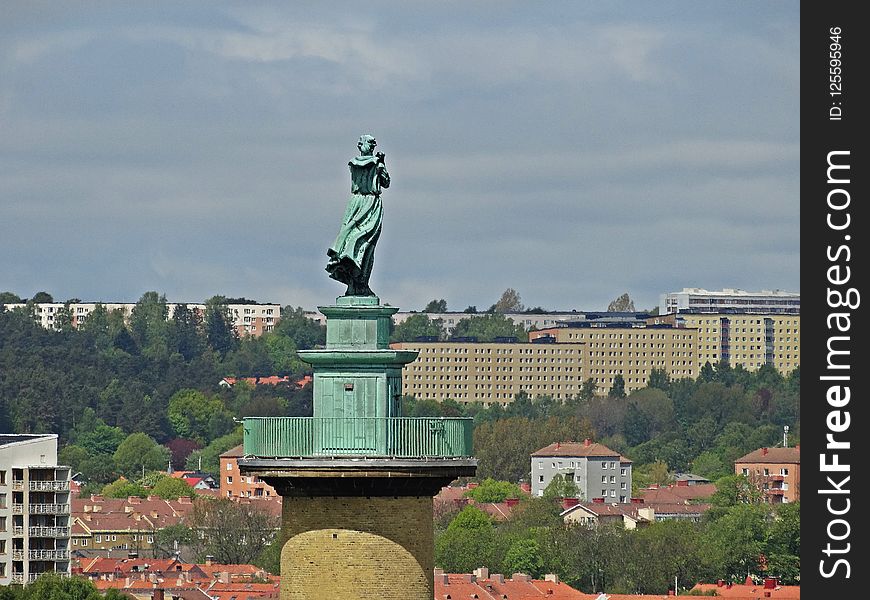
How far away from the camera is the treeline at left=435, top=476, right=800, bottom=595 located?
5694 inches

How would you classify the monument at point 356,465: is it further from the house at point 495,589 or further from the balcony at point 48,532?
the balcony at point 48,532

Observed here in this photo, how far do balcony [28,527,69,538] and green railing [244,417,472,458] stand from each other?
87816 mm

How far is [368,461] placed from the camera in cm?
2548

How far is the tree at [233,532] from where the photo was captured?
16112 centimetres

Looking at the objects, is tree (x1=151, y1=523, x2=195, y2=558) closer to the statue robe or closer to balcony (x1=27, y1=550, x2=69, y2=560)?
balcony (x1=27, y1=550, x2=69, y2=560)

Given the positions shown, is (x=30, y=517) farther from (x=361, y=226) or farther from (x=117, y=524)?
(x=361, y=226)

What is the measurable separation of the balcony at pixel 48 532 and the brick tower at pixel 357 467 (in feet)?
288

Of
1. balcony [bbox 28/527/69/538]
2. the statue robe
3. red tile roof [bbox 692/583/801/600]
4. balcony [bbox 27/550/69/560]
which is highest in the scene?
the statue robe

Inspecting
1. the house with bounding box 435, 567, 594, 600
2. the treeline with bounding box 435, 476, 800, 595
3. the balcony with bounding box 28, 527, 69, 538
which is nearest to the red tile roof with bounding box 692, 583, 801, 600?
the house with bounding box 435, 567, 594, 600

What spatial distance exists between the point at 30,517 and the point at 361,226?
87759mm

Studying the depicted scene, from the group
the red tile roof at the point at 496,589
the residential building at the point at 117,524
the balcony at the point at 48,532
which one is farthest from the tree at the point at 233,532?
the balcony at the point at 48,532
